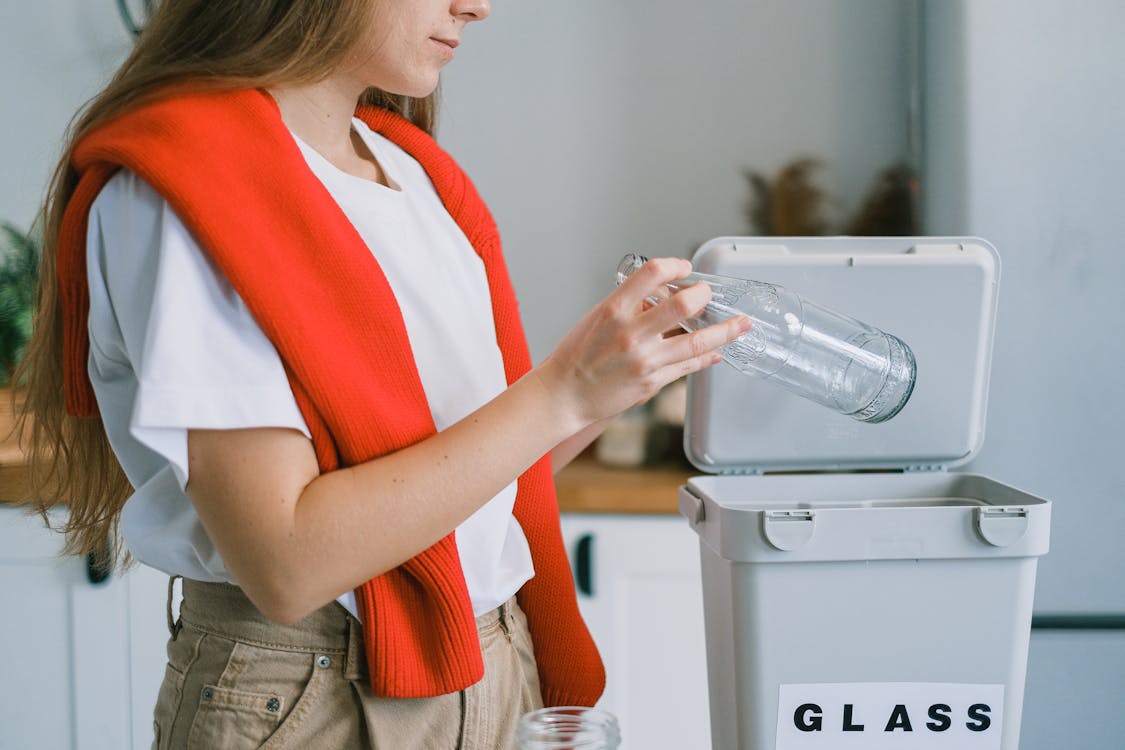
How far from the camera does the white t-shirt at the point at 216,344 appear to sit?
63 centimetres

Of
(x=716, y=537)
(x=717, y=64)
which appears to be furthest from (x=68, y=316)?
(x=717, y=64)

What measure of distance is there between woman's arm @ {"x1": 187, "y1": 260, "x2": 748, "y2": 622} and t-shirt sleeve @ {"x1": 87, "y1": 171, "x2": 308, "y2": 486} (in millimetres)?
19

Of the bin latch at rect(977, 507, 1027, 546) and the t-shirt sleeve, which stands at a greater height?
the t-shirt sleeve

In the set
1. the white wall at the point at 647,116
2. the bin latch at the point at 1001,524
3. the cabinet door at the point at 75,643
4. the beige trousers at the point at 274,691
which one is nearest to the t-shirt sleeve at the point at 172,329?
the beige trousers at the point at 274,691

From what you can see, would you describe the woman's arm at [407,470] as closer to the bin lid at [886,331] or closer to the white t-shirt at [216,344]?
the white t-shirt at [216,344]

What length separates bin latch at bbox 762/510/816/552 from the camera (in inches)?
Result: 35.9

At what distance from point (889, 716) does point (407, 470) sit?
1.68 feet

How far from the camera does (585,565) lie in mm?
1743

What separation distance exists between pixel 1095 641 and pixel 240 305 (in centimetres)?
151

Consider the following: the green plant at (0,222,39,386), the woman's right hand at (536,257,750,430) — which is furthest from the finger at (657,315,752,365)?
the green plant at (0,222,39,386)

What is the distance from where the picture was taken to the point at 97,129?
2.28 feet

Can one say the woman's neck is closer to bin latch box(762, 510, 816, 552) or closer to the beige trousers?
the beige trousers

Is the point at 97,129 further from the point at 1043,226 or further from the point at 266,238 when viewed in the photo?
the point at 1043,226

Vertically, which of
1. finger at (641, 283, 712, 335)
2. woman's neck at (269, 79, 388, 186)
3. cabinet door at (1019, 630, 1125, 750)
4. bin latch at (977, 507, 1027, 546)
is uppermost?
woman's neck at (269, 79, 388, 186)
